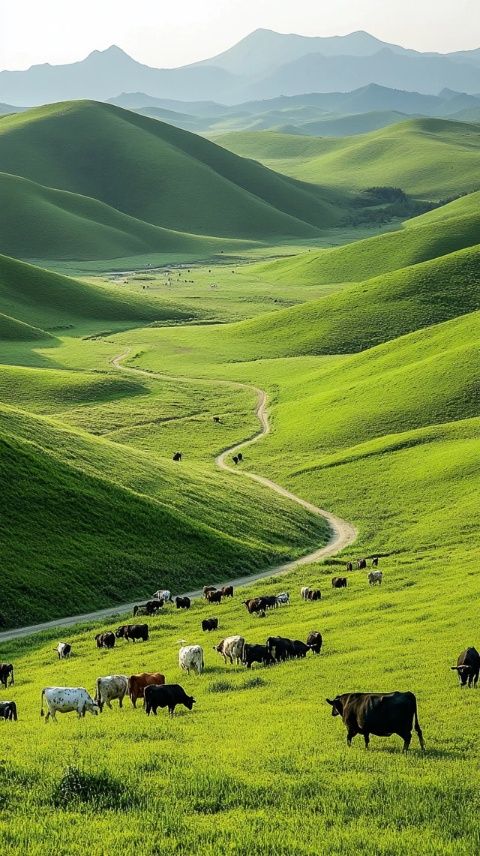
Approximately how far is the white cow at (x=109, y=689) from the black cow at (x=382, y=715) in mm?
10219

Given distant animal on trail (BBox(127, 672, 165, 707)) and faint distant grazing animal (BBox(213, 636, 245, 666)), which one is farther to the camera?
faint distant grazing animal (BBox(213, 636, 245, 666))

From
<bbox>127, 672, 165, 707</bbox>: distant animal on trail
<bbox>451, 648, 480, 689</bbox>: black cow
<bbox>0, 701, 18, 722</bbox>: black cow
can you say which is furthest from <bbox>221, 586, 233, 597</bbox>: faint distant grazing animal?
<bbox>451, 648, 480, 689</bbox>: black cow

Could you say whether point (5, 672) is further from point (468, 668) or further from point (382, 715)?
point (382, 715)

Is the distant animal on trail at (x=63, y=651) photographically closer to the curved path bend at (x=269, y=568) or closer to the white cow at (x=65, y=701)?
the curved path bend at (x=269, y=568)

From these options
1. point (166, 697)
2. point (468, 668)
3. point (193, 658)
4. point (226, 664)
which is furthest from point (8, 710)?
point (468, 668)

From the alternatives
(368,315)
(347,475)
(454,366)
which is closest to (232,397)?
(454,366)

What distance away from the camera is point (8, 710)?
28.5 meters

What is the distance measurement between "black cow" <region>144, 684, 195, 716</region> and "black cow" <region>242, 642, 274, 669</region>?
6.26 meters

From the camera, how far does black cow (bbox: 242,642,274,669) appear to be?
3334 centimetres

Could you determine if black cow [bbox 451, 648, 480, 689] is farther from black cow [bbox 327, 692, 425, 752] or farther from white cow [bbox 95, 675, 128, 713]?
white cow [bbox 95, 675, 128, 713]

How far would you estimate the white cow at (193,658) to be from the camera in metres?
33.3

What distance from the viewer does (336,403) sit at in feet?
352

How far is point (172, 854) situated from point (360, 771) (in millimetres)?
5744

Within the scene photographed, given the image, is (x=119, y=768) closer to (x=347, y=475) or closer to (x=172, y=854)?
(x=172, y=854)
